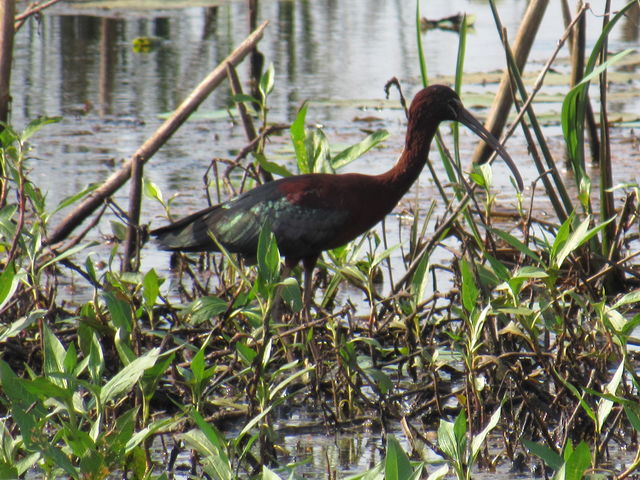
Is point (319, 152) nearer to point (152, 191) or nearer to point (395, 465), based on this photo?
point (152, 191)

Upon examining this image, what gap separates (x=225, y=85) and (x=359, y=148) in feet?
18.8

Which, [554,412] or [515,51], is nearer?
[554,412]

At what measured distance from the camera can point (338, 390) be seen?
328 centimetres

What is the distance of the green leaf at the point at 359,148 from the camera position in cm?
381

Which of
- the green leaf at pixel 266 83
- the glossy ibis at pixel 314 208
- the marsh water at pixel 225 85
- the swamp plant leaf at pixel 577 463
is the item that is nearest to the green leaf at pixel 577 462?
the swamp plant leaf at pixel 577 463

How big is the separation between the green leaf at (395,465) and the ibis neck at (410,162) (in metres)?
1.92

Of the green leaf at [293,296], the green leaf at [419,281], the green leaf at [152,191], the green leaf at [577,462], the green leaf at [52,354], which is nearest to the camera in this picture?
the green leaf at [577,462]

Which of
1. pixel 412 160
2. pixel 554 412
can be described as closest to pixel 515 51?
pixel 412 160

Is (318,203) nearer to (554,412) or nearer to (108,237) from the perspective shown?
(554,412)

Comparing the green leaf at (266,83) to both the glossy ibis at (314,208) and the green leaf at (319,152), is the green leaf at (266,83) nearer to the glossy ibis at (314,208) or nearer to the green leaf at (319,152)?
the green leaf at (319,152)

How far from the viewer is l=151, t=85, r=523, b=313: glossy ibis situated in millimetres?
3812

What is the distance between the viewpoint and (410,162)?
12.9ft

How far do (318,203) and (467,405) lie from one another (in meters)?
1.05

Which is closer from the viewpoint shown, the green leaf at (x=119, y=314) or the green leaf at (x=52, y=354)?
the green leaf at (x=52, y=354)
